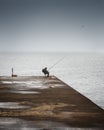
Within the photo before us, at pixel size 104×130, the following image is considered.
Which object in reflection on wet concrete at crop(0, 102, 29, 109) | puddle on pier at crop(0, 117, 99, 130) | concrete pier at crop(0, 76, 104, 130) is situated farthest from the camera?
reflection on wet concrete at crop(0, 102, 29, 109)

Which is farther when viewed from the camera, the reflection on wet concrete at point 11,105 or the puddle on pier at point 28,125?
the reflection on wet concrete at point 11,105

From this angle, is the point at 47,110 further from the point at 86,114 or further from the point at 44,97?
the point at 44,97

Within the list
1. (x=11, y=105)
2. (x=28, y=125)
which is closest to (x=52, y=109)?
(x=11, y=105)

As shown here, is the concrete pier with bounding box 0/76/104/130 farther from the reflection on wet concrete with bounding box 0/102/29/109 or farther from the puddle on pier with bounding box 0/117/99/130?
the puddle on pier with bounding box 0/117/99/130

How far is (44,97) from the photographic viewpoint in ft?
78.2

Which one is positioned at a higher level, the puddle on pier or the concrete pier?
the concrete pier

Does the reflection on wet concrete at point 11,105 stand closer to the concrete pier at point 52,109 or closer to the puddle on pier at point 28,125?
the concrete pier at point 52,109

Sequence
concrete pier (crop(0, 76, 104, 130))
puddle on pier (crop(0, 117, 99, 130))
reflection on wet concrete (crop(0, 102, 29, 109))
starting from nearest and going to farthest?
A: puddle on pier (crop(0, 117, 99, 130)) → concrete pier (crop(0, 76, 104, 130)) → reflection on wet concrete (crop(0, 102, 29, 109))

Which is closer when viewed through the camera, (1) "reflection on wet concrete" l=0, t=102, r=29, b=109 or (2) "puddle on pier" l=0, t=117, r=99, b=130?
(2) "puddle on pier" l=0, t=117, r=99, b=130

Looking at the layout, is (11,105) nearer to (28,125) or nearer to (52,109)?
(52,109)

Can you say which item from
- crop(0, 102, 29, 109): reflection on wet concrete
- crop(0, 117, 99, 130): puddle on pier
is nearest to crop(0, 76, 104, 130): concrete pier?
crop(0, 102, 29, 109): reflection on wet concrete

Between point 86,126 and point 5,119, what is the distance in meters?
3.83

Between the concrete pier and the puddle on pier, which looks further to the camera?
the concrete pier

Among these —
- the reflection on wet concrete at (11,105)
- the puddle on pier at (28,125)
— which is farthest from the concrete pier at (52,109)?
the puddle on pier at (28,125)
